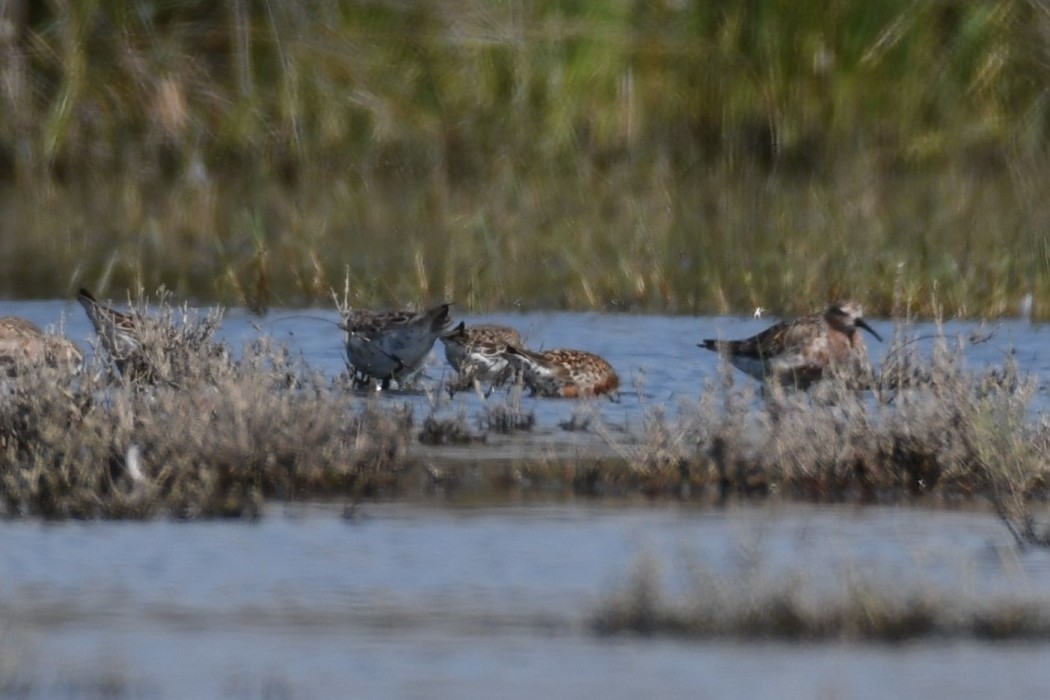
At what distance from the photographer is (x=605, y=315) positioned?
1616 centimetres

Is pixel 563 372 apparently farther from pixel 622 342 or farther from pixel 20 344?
pixel 20 344

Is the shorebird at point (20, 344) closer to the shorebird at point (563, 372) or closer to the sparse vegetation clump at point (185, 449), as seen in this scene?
the shorebird at point (563, 372)

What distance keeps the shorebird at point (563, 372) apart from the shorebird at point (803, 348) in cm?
61

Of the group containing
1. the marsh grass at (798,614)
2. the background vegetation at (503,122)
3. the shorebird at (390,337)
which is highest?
the background vegetation at (503,122)

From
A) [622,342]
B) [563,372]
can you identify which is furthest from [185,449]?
[622,342]

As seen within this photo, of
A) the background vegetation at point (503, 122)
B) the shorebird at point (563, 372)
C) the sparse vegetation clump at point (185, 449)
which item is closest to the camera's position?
the sparse vegetation clump at point (185, 449)

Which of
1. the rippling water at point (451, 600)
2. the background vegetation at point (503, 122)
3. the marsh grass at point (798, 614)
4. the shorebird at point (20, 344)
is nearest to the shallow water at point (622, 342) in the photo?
the shorebird at point (20, 344)

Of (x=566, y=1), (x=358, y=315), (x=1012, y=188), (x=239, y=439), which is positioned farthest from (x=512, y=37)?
(x=239, y=439)

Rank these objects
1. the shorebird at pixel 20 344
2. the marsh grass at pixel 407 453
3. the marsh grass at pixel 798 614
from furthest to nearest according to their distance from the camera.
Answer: the shorebird at pixel 20 344
the marsh grass at pixel 407 453
the marsh grass at pixel 798 614

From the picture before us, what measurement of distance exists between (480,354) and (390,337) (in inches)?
38.3

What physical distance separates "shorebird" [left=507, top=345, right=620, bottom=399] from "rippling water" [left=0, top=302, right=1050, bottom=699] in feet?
13.4

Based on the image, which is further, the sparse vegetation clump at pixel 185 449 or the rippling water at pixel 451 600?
the sparse vegetation clump at pixel 185 449

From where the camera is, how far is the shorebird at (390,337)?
41.3 ft

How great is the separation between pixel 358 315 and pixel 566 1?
901 cm
